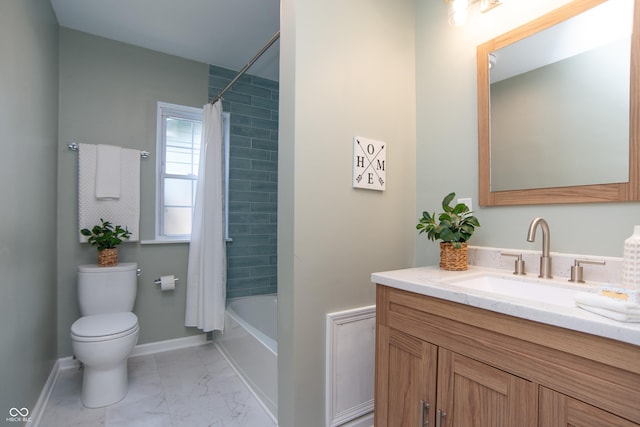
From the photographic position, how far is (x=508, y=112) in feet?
4.58

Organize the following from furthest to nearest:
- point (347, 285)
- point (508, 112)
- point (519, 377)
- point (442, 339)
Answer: point (347, 285)
point (508, 112)
point (442, 339)
point (519, 377)

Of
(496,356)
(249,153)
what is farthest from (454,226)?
(249,153)

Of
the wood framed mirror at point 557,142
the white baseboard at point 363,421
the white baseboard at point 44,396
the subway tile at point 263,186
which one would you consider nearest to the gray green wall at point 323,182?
the white baseboard at point 363,421

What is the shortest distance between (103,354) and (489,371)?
206cm

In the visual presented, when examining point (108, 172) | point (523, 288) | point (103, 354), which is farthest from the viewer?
point (108, 172)

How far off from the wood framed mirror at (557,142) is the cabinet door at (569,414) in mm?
761

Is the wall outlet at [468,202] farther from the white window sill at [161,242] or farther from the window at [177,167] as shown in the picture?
the white window sill at [161,242]

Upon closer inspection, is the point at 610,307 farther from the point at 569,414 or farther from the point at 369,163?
the point at 369,163

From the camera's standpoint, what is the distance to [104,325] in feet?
6.27

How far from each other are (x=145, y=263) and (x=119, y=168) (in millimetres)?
819

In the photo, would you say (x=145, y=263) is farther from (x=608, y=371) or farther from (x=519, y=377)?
(x=608, y=371)

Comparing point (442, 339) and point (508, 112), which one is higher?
point (508, 112)

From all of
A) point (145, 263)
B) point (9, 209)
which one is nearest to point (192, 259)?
point (145, 263)

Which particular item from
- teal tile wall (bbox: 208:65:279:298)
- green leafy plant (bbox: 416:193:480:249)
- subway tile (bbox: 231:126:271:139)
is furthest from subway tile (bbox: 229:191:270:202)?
green leafy plant (bbox: 416:193:480:249)
